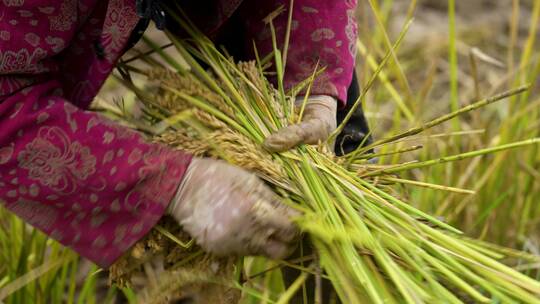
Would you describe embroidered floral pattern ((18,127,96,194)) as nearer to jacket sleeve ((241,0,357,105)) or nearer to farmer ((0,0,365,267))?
farmer ((0,0,365,267))

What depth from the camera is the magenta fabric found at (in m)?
1.16

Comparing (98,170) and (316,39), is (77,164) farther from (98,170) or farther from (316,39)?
(316,39)

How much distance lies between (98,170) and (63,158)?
0.05 m

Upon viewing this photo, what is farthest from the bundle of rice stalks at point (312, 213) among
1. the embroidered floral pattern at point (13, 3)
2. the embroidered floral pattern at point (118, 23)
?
the embroidered floral pattern at point (13, 3)

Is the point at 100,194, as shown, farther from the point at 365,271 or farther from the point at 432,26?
the point at 432,26

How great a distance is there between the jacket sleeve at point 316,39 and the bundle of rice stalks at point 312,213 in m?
0.03

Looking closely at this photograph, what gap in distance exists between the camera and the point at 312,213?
112 centimetres

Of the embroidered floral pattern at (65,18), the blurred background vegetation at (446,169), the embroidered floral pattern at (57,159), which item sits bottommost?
the blurred background vegetation at (446,169)

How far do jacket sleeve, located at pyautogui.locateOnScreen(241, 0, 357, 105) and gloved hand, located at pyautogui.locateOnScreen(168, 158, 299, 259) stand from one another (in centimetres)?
34

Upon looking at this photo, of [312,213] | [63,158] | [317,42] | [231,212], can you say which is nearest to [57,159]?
[63,158]

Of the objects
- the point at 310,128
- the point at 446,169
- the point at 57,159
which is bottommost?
the point at 446,169

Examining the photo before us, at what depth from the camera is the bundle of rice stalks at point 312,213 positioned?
1.12 meters

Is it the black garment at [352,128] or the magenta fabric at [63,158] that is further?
the black garment at [352,128]

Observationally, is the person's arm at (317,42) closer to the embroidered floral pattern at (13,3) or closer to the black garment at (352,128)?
the black garment at (352,128)
